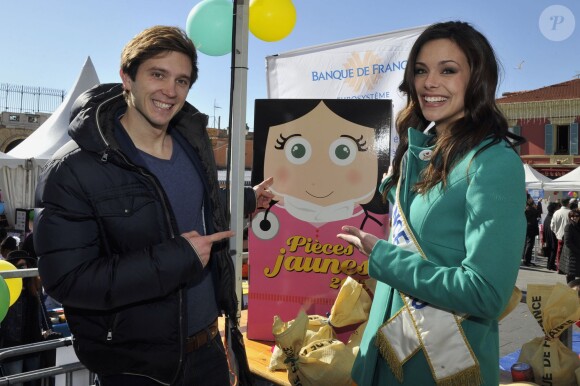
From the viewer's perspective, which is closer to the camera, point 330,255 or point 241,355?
point 241,355

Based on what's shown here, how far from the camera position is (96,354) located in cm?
143

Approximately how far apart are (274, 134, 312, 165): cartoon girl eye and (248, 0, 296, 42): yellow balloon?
65 centimetres

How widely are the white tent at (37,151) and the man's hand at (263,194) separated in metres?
8.14

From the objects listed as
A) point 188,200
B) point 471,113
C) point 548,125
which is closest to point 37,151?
point 188,200

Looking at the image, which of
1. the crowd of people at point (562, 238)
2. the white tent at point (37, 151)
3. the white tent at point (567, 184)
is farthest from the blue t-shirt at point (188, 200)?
the white tent at point (567, 184)

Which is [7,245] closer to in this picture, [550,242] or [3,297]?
[3,297]

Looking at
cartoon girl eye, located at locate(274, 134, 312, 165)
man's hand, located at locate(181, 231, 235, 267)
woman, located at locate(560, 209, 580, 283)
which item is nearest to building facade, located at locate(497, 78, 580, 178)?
woman, located at locate(560, 209, 580, 283)

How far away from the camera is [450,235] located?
126cm

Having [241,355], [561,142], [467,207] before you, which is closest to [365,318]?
[241,355]

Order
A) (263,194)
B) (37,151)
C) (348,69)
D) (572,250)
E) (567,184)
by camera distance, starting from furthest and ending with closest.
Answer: (567,184) < (37,151) < (572,250) < (348,69) < (263,194)

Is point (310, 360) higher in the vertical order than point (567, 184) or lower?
lower

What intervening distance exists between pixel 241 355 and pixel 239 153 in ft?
2.40

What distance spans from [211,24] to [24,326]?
2.76m

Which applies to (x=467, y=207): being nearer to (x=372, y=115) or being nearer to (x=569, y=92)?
(x=372, y=115)
